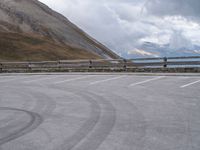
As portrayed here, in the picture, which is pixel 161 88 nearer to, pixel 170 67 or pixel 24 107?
pixel 24 107

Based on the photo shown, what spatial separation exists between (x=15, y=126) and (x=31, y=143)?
4.71 ft

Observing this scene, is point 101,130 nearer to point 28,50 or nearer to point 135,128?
point 135,128

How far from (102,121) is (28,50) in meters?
81.4

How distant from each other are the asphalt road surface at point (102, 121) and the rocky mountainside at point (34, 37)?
67.5 metres

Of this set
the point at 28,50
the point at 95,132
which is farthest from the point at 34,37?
the point at 95,132

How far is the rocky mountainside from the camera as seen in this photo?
277 ft

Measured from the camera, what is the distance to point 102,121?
7223 millimetres

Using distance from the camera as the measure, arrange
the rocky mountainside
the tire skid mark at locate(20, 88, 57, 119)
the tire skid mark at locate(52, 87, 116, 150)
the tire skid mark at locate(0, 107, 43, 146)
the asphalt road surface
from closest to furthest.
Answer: the tire skid mark at locate(52, 87, 116, 150) < the asphalt road surface < the tire skid mark at locate(0, 107, 43, 146) < the tire skid mark at locate(20, 88, 57, 119) < the rocky mountainside

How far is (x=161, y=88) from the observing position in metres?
12.8

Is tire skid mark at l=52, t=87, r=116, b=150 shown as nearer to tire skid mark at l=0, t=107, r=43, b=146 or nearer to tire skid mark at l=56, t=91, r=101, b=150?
tire skid mark at l=56, t=91, r=101, b=150

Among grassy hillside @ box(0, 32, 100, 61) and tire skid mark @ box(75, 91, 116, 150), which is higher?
grassy hillside @ box(0, 32, 100, 61)

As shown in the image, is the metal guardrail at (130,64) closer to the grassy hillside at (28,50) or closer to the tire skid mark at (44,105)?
the tire skid mark at (44,105)

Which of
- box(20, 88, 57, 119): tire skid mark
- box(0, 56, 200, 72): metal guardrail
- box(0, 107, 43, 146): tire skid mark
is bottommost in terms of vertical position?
box(0, 107, 43, 146): tire skid mark

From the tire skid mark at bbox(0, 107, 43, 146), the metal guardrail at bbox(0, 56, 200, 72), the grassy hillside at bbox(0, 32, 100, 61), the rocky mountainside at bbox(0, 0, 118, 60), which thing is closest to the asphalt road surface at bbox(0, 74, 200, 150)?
the tire skid mark at bbox(0, 107, 43, 146)
